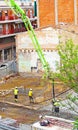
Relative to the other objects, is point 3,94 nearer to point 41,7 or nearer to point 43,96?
point 43,96

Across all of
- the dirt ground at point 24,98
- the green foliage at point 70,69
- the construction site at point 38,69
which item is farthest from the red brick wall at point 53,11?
the green foliage at point 70,69

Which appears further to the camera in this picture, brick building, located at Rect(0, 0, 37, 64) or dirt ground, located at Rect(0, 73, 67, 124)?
brick building, located at Rect(0, 0, 37, 64)

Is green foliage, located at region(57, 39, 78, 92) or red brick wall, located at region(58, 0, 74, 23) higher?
red brick wall, located at region(58, 0, 74, 23)

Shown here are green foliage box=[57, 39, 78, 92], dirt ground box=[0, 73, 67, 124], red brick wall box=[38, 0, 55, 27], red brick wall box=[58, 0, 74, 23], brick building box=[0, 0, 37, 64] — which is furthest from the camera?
brick building box=[0, 0, 37, 64]

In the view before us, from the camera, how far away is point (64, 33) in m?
36.8

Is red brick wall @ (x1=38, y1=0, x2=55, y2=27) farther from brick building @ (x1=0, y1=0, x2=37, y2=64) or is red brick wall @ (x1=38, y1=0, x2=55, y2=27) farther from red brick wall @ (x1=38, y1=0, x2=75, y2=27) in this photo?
brick building @ (x1=0, y1=0, x2=37, y2=64)

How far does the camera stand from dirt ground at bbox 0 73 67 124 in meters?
26.1

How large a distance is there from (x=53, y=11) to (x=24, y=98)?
57.8 feet

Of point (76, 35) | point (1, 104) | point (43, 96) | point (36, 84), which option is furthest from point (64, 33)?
point (1, 104)

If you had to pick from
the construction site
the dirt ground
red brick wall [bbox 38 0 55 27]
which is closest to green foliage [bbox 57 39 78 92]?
the construction site

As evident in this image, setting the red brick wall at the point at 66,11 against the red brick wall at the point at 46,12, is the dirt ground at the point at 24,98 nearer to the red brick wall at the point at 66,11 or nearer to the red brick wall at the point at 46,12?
the red brick wall at the point at 66,11

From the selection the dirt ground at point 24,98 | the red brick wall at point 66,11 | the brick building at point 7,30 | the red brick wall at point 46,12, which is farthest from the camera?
the brick building at point 7,30

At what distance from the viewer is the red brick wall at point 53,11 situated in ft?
144

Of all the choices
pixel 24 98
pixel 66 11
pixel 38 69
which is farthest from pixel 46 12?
pixel 24 98
